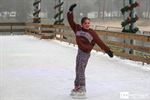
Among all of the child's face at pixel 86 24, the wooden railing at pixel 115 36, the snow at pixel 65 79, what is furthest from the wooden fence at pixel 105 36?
→ the child's face at pixel 86 24

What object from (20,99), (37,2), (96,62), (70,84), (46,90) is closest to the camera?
(20,99)

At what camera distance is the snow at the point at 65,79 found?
7.53m

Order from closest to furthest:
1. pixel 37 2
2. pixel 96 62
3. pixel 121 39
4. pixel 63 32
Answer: pixel 96 62, pixel 121 39, pixel 63 32, pixel 37 2

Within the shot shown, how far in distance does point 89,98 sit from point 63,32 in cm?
1484

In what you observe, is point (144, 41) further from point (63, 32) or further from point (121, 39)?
point (63, 32)

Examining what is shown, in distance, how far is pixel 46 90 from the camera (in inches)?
314

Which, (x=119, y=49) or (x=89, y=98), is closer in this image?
(x=89, y=98)

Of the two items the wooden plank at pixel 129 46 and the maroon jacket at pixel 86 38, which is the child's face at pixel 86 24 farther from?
the wooden plank at pixel 129 46

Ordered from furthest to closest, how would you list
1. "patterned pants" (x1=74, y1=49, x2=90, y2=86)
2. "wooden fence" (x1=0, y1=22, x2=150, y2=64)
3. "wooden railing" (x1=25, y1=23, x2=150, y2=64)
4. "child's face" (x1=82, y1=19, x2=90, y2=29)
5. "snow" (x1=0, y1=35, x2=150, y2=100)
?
"wooden fence" (x1=0, y1=22, x2=150, y2=64) → "wooden railing" (x1=25, y1=23, x2=150, y2=64) → "snow" (x1=0, y1=35, x2=150, y2=100) → "patterned pants" (x1=74, y1=49, x2=90, y2=86) → "child's face" (x1=82, y1=19, x2=90, y2=29)

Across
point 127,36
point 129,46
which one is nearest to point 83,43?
point 129,46

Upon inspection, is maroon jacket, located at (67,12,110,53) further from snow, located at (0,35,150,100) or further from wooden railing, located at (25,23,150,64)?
wooden railing, located at (25,23,150,64)

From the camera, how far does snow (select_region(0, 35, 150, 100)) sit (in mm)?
7531

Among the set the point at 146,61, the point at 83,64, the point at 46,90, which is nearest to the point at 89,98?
the point at 83,64

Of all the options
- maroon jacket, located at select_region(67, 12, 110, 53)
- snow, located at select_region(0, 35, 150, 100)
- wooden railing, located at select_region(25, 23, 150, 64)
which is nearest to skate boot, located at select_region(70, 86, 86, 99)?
snow, located at select_region(0, 35, 150, 100)
